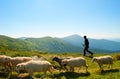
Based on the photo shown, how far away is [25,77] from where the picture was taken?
21172 millimetres

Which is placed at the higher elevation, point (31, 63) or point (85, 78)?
point (31, 63)

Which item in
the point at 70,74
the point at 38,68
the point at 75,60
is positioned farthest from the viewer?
the point at 75,60

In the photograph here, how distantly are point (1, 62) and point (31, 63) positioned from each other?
515cm

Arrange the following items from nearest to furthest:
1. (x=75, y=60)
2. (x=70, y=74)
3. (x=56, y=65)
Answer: (x=70, y=74) < (x=75, y=60) < (x=56, y=65)

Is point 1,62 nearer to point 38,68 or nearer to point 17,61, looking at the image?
point 17,61

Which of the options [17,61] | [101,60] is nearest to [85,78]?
[101,60]

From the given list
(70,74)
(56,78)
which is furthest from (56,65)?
(56,78)

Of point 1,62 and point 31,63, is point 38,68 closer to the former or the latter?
point 31,63

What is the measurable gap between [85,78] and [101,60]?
19.4 feet

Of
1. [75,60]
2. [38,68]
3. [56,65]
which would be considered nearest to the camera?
[38,68]

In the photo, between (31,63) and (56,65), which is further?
(56,65)

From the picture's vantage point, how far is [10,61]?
2488cm

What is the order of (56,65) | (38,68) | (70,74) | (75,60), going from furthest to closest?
(56,65)
(75,60)
(70,74)
(38,68)

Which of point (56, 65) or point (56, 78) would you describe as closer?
point (56, 78)
